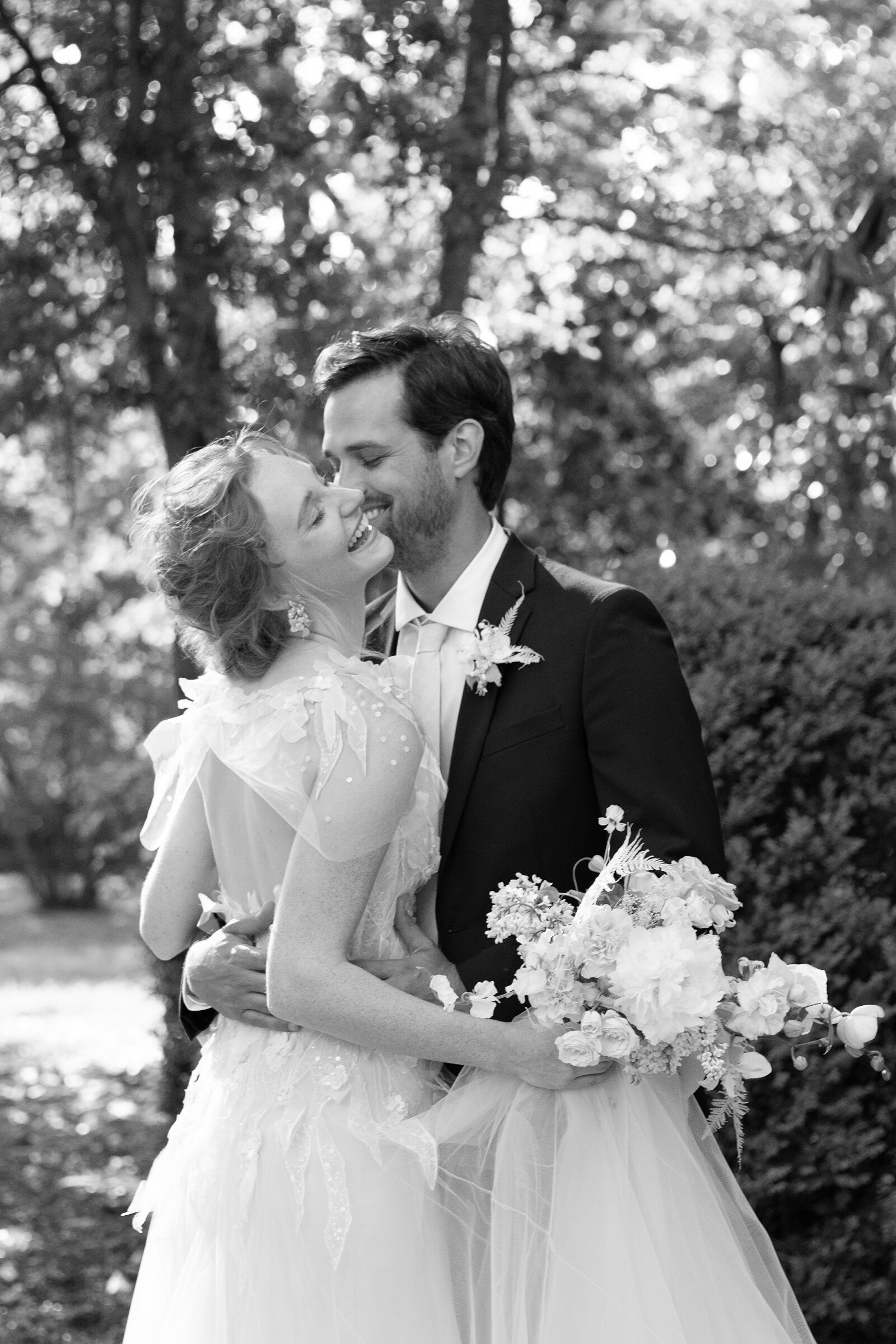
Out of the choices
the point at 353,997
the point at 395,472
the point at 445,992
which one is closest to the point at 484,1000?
the point at 445,992

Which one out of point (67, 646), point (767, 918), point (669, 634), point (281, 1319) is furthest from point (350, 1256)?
point (67, 646)

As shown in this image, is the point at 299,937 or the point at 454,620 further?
the point at 454,620

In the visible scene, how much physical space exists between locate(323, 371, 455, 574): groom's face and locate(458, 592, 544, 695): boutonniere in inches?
13.5

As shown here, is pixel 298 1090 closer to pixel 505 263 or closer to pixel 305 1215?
pixel 305 1215

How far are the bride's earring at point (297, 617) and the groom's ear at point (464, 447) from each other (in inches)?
26.8

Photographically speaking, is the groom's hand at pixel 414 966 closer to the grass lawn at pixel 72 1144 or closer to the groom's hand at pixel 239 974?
the groom's hand at pixel 239 974

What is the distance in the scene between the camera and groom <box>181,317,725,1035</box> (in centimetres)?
254

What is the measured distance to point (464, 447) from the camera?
3102mm

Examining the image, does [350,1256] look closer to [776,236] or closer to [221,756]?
[221,756]

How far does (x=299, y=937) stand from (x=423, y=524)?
3.46 ft

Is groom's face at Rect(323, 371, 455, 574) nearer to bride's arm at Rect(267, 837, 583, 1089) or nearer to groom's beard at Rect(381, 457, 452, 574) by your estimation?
groom's beard at Rect(381, 457, 452, 574)

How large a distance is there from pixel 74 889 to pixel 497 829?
1839 cm

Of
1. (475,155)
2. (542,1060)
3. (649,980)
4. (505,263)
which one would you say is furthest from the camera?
(505,263)

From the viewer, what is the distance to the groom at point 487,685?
2.54 meters
